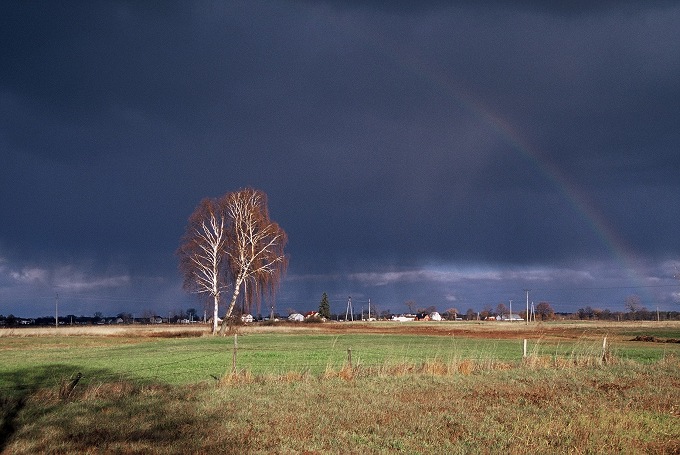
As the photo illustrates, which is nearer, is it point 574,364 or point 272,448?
point 272,448

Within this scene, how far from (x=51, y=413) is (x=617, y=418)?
13.1 m

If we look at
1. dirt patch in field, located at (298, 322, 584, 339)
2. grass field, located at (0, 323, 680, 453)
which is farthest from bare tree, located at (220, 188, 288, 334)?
grass field, located at (0, 323, 680, 453)

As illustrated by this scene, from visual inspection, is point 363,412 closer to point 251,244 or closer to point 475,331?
point 251,244

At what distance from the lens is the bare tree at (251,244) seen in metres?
61.4

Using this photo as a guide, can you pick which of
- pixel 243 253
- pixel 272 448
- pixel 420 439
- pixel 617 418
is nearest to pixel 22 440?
pixel 272 448

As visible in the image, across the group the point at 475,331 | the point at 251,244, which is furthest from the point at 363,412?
the point at 475,331

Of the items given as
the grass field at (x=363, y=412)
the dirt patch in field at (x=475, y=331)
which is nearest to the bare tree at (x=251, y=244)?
the dirt patch in field at (x=475, y=331)

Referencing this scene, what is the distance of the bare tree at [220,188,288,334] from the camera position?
2418 inches

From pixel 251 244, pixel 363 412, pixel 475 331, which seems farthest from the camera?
pixel 475 331

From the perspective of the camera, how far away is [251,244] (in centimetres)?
6178

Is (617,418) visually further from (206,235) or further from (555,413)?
(206,235)

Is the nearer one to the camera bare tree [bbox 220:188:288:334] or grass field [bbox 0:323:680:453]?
grass field [bbox 0:323:680:453]

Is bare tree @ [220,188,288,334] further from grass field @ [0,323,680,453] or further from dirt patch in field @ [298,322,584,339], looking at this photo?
grass field @ [0,323,680,453]

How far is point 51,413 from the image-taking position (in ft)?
45.2
